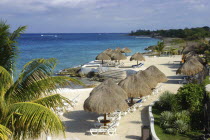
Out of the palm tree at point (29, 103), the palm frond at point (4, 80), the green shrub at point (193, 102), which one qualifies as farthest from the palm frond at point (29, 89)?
the green shrub at point (193, 102)

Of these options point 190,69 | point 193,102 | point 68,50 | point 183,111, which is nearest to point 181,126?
point 183,111

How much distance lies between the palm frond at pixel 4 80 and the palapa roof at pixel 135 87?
7.65m

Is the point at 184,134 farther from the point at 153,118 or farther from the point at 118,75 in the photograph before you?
the point at 118,75

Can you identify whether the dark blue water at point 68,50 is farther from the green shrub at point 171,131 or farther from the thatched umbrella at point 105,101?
the green shrub at point 171,131

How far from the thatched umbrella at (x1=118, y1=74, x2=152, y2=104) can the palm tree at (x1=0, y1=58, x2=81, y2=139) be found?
6.83m

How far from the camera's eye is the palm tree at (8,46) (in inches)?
224

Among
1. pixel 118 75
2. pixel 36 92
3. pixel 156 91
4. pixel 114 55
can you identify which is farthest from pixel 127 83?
pixel 114 55

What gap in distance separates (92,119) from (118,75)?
11.2 meters

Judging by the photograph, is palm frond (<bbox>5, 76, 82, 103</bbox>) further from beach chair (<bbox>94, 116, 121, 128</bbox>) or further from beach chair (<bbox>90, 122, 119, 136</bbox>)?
beach chair (<bbox>94, 116, 121, 128</bbox>)

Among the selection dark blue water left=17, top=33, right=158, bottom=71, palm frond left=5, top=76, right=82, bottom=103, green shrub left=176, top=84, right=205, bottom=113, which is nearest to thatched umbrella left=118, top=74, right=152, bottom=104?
green shrub left=176, top=84, right=205, bottom=113

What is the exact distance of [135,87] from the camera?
12172mm

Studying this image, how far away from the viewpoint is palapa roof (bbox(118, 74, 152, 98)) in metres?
12.1

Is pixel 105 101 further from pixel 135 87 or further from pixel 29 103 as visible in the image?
pixel 29 103

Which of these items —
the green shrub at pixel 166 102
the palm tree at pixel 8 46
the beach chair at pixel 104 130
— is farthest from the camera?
the green shrub at pixel 166 102
